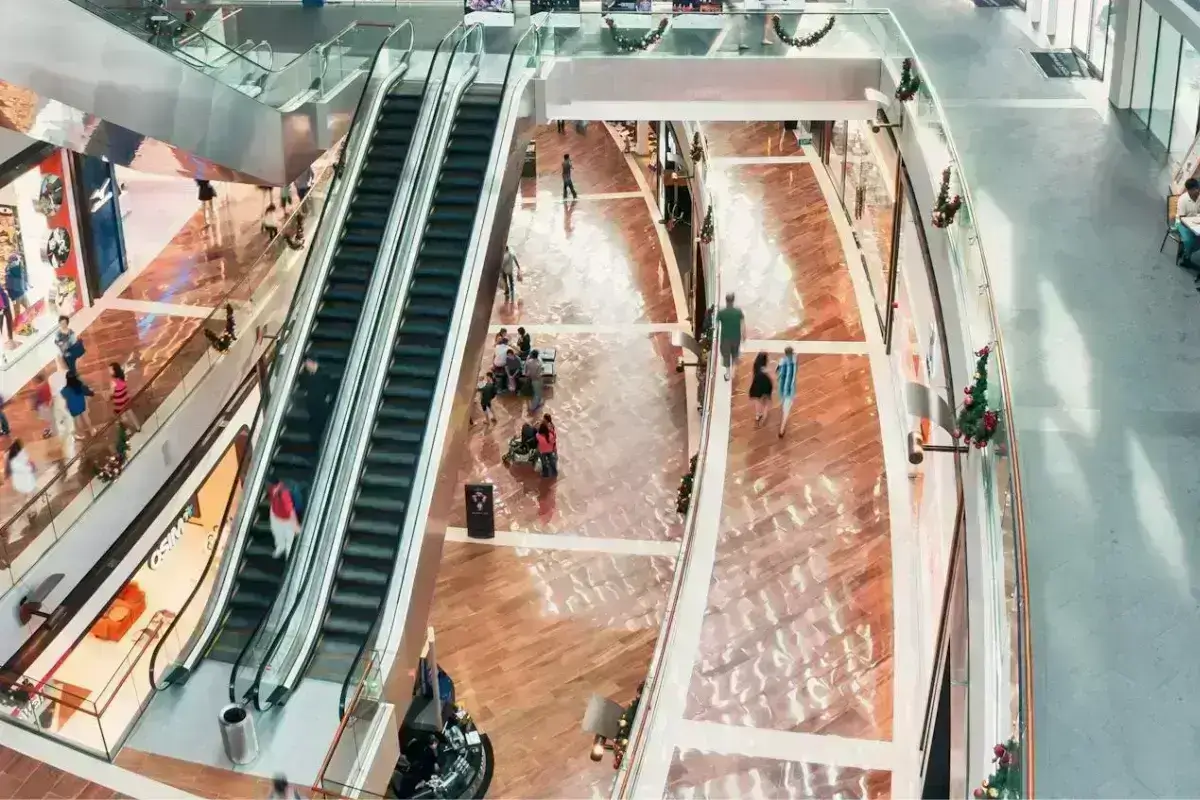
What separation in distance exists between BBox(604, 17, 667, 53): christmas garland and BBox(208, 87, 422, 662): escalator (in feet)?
9.87

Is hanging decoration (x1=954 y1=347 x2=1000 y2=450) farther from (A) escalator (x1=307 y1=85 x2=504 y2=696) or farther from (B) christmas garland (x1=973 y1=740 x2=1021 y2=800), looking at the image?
(A) escalator (x1=307 y1=85 x2=504 y2=696)

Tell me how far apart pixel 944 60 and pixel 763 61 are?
220 cm

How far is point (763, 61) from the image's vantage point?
17.3 meters

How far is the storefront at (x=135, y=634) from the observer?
10.4 m

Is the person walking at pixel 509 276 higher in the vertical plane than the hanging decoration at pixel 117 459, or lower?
lower

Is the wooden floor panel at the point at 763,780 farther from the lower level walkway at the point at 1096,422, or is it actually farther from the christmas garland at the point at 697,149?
the christmas garland at the point at 697,149

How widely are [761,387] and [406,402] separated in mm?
4108

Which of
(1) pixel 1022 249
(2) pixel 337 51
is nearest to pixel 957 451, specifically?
(1) pixel 1022 249

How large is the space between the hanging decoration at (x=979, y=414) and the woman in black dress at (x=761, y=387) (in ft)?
17.3

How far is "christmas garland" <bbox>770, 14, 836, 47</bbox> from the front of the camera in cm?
1719

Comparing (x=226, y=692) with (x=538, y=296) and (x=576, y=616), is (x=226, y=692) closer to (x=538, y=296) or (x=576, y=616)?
(x=576, y=616)

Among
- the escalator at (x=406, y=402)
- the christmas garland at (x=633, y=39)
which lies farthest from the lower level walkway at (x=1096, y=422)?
the escalator at (x=406, y=402)

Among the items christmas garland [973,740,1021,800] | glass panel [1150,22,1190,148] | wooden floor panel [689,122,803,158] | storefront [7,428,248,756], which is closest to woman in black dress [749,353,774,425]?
glass panel [1150,22,1190,148]

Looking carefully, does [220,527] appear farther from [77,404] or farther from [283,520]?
[77,404]
